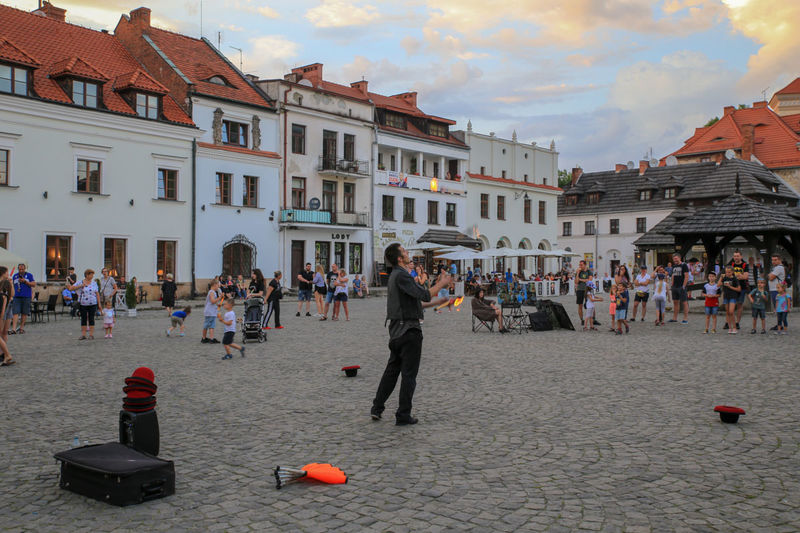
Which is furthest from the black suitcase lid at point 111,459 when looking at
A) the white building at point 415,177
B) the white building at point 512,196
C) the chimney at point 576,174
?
the chimney at point 576,174

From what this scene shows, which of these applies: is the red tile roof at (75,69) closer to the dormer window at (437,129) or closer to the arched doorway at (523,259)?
the dormer window at (437,129)

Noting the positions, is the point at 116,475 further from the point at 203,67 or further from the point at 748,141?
the point at 748,141

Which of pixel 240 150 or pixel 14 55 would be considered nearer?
pixel 14 55

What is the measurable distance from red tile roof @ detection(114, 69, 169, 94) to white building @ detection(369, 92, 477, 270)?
1605 cm

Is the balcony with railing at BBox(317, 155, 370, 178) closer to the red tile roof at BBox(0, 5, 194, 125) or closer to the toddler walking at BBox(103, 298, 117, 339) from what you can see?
the red tile roof at BBox(0, 5, 194, 125)

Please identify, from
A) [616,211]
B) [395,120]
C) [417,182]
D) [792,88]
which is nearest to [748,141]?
[616,211]

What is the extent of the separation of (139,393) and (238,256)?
106 feet

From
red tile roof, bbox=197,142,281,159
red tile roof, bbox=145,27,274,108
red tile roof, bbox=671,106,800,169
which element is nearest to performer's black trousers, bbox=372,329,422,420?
red tile roof, bbox=197,142,281,159

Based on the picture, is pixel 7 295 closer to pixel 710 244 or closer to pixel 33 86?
pixel 33 86

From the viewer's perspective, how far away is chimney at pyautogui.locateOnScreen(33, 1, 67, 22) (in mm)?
36406

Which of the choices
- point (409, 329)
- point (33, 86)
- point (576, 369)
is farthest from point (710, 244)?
point (33, 86)

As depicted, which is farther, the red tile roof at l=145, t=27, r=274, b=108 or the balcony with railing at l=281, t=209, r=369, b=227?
the balcony with railing at l=281, t=209, r=369, b=227

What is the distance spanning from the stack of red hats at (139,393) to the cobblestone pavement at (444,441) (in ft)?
2.13

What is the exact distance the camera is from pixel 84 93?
3117cm
